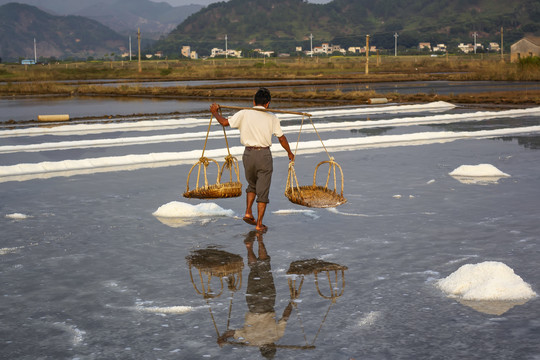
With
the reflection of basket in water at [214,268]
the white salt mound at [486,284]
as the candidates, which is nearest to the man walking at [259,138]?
the reflection of basket in water at [214,268]

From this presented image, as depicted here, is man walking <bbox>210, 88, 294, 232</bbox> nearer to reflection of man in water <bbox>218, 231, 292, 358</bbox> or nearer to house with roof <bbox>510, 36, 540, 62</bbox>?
reflection of man in water <bbox>218, 231, 292, 358</bbox>

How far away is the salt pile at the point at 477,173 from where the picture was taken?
12906 mm

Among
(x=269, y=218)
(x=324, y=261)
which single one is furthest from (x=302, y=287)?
(x=269, y=218)

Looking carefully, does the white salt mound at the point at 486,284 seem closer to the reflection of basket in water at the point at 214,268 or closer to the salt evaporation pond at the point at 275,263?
the salt evaporation pond at the point at 275,263

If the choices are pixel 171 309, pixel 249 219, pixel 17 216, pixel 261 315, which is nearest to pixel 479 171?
pixel 249 219

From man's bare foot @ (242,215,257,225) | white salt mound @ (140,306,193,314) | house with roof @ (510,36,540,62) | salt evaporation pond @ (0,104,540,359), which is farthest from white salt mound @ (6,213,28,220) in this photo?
house with roof @ (510,36,540,62)

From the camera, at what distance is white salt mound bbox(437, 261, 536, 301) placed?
6547 millimetres

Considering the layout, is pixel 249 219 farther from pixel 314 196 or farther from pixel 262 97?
pixel 262 97

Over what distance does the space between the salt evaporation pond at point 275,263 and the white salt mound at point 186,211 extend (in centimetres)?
2

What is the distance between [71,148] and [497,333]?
15.0m

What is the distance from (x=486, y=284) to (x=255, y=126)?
330 cm

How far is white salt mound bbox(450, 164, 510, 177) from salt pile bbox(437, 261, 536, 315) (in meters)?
6.49

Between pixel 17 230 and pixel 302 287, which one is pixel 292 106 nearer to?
pixel 17 230

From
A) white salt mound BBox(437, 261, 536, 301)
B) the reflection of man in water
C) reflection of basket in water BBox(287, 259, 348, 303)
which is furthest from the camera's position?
reflection of basket in water BBox(287, 259, 348, 303)
